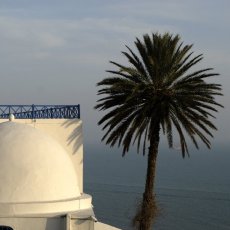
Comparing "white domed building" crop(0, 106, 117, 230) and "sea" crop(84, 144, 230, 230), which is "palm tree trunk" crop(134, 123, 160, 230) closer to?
"white domed building" crop(0, 106, 117, 230)

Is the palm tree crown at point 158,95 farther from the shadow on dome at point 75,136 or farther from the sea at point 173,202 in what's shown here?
the sea at point 173,202

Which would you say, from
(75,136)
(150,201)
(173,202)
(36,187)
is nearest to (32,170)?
(36,187)

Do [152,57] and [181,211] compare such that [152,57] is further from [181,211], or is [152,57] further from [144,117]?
[181,211]

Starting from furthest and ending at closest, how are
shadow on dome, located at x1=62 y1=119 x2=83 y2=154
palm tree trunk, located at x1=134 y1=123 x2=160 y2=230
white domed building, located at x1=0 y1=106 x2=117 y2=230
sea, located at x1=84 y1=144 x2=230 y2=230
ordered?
sea, located at x1=84 y1=144 x2=230 y2=230 → shadow on dome, located at x1=62 y1=119 x2=83 y2=154 → palm tree trunk, located at x1=134 y1=123 x2=160 y2=230 → white domed building, located at x1=0 y1=106 x2=117 y2=230

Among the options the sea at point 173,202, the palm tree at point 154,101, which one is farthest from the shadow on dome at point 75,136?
the sea at point 173,202

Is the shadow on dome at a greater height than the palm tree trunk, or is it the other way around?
the shadow on dome

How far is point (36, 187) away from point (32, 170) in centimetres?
65

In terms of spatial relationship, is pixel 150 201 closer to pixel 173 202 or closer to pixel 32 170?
pixel 32 170

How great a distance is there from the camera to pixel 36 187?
64.1 ft

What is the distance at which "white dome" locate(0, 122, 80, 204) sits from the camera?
19297 millimetres

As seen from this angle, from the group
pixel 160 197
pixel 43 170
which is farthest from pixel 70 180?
pixel 160 197

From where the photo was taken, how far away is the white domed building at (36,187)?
19.2 m

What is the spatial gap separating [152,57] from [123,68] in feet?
5.13

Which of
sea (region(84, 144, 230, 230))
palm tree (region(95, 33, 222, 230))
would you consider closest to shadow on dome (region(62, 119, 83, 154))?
palm tree (region(95, 33, 222, 230))
